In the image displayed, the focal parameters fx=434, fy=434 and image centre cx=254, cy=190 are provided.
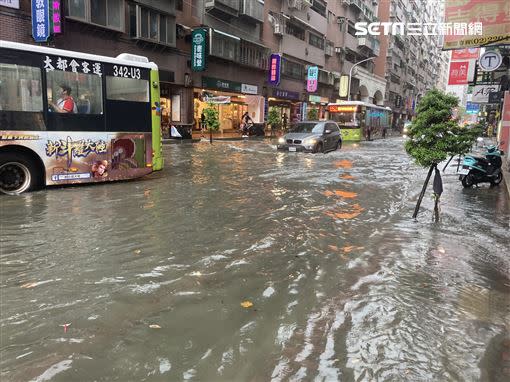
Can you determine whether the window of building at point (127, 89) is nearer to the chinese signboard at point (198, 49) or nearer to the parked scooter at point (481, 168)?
the parked scooter at point (481, 168)

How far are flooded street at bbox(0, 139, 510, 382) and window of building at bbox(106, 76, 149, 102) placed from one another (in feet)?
9.24

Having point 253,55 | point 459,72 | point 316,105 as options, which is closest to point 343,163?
point 459,72

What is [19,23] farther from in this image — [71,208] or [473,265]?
[473,265]

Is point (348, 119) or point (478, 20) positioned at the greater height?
point (478, 20)

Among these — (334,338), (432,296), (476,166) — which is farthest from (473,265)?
(476,166)

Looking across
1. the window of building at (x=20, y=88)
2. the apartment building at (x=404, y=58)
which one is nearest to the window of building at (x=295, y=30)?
the apartment building at (x=404, y=58)

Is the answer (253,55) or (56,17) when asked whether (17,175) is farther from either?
(253,55)

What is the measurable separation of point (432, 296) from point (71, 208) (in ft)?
22.5

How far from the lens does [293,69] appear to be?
147 feet

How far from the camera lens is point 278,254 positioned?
6277 mm

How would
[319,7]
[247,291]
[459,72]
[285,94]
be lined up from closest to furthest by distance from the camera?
[247,291] < [459,72] < [285,94] < [319,7]

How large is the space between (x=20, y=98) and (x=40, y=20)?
11.5 metres

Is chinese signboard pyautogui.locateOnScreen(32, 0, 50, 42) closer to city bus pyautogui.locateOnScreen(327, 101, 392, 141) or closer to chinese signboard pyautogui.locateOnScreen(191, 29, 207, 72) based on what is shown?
chinese signboard pyautogui.locateOnScreen(191, 29, 207, 72)

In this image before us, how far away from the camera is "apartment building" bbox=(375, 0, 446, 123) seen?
2894 inches
